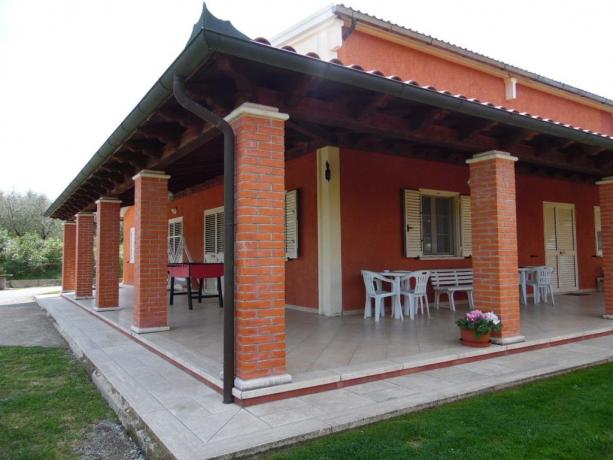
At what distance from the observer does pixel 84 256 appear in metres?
11.4

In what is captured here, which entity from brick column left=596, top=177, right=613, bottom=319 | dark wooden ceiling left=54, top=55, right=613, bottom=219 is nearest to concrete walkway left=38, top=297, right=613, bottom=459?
brick column left=596, top=177, right=613, bottom=319

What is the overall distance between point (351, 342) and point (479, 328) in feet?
4.79

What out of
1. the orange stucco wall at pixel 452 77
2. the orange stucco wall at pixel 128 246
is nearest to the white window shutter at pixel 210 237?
the orange stucco wall at pixel 452 77

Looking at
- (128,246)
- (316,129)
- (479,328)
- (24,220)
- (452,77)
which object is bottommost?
(479,328)

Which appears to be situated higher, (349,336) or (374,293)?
(374,293)

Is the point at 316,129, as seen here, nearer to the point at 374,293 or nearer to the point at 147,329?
the point at 374,293

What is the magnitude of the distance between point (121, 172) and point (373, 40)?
6.10 meters

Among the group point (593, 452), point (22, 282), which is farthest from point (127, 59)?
point (22, 282)

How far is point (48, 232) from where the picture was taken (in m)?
28.5

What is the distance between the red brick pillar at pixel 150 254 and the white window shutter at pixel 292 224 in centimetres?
249

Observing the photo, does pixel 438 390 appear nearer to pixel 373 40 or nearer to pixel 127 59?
pixel 373 40

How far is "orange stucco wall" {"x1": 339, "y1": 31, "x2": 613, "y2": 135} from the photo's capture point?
9.78 metres

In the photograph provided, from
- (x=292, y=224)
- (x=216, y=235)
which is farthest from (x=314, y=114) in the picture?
(x=216, y=235)

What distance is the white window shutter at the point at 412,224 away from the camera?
8352 millimetres
